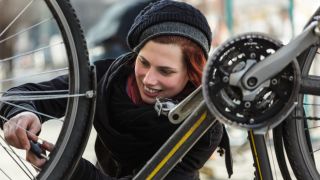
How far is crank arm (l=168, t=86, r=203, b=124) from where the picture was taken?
192 centimetres

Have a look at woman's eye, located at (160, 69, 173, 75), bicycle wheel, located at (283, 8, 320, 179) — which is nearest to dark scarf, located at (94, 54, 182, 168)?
woman's eye, located at (160, 69, 173, 75)

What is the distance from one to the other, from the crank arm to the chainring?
102 millimetres

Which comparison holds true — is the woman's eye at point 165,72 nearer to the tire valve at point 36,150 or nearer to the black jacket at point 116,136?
the black jacket at point 116,136

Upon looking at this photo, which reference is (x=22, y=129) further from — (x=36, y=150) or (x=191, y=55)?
(x=191, y=55)

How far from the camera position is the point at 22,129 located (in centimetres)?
196

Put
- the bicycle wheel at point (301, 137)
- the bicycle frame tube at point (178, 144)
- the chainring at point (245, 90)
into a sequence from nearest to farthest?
the chainring at point (245, 90)
the bicycle frame tube at point (178, 144)
the bicycle wheel at point (301, 137)

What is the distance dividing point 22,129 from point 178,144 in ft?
1.42

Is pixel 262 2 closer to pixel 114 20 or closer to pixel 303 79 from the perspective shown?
pixel 114 20

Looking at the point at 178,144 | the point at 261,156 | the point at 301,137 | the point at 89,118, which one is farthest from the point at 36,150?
the point at 301,137

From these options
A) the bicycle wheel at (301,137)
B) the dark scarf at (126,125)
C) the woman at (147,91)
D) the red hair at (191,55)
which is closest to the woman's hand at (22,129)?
the woman at (147,91)

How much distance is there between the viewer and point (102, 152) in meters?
2.36

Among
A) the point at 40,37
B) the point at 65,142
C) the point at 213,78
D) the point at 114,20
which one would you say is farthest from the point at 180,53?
the point at 40,37

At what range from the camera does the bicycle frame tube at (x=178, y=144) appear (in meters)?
1.92

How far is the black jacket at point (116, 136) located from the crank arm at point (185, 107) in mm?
166
